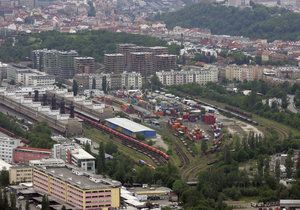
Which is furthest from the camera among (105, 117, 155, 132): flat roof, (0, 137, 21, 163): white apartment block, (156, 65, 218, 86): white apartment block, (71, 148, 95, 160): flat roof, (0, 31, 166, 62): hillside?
(0, 31, 166, 62): hillside

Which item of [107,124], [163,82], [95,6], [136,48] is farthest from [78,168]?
[95,6]

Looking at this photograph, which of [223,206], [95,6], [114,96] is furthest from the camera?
[95,6]

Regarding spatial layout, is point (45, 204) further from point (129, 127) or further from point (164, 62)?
point (164, 62)

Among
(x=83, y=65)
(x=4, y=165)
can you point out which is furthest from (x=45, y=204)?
(x=83, y=65)

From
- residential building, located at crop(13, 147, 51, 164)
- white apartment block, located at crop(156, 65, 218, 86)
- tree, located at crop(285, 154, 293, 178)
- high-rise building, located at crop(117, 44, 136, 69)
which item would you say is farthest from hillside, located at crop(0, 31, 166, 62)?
tree, located at crop(285, 154, 293, 178)

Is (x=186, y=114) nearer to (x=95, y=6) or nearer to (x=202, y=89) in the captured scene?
(x=202, y=89)

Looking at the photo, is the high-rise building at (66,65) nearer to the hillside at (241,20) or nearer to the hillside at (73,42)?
the hillside at (73,42)

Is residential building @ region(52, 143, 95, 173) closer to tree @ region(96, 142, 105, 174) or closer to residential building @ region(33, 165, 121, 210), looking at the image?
tree @ region(96, 142, 105, 174)

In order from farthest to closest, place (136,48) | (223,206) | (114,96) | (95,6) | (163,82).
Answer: (95,6) < (136,48) < (163,82) < (114,96) < (223,206)
